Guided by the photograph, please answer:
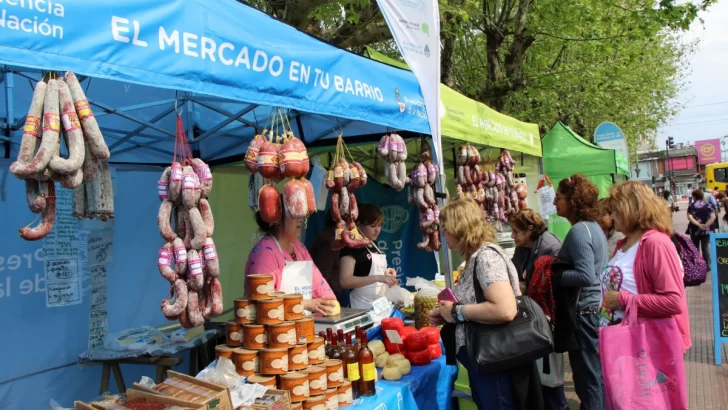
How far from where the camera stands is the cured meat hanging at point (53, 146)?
211cm

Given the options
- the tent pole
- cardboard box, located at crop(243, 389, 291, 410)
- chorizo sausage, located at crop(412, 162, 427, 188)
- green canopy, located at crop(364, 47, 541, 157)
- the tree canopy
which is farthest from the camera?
the tree canopy

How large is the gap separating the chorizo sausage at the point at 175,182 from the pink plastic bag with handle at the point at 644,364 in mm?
2355

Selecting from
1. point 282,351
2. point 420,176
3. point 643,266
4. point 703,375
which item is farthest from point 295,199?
point 703,375

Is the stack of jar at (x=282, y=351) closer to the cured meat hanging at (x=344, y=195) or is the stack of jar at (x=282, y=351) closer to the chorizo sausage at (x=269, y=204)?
the chorizo sausage at (x=269, y=204)

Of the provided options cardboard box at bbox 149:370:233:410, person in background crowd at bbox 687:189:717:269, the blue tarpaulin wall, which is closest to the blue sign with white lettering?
the blue tarpaulin wall

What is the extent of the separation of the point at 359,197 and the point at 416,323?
3.33 metres

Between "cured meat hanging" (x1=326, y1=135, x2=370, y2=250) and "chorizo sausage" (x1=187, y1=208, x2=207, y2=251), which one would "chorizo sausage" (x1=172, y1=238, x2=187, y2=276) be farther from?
"cured meat hanging" (x1=326, y1=135, x2=370, y2=250)

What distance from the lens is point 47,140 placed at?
212cm

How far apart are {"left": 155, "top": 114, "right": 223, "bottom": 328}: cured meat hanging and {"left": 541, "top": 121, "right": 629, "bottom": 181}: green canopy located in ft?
25.9

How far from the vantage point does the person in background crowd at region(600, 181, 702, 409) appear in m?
2.81

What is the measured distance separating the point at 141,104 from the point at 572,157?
24.7 ft

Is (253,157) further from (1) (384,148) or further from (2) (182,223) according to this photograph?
(1) (384,148)

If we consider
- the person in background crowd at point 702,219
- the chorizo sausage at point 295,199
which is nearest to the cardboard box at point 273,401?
the chorizo sausage at point 295,199

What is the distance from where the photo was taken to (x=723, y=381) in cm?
559
